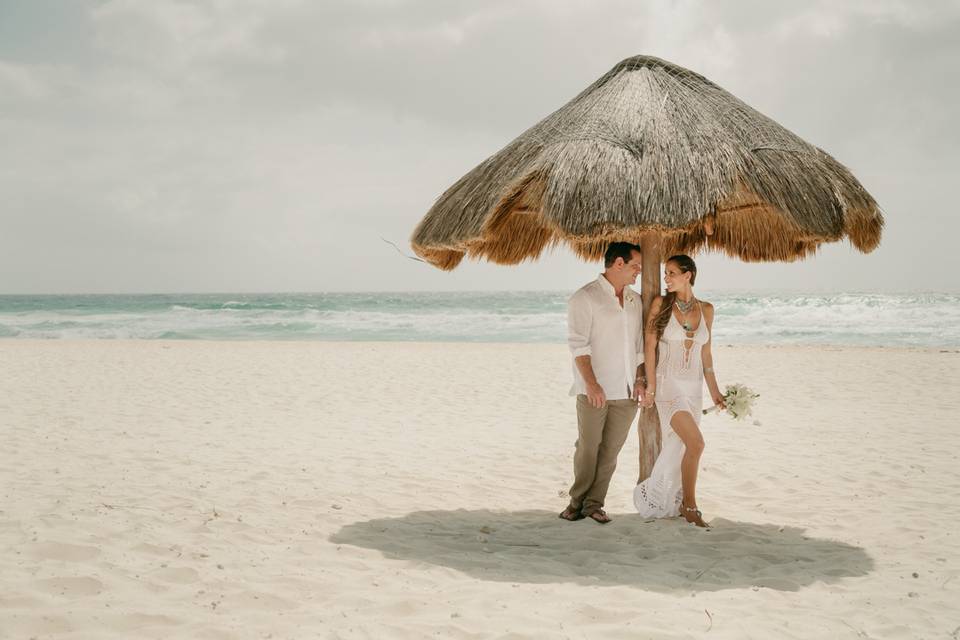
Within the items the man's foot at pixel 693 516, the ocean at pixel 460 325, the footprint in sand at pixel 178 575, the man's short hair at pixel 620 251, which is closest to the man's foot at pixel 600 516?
the man's foot at pixel 693 516

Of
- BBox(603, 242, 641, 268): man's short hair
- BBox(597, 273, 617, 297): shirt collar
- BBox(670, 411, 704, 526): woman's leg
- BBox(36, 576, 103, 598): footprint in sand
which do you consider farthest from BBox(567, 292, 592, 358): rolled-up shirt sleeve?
BBox(36, 576, 103, 598): footprint in sand

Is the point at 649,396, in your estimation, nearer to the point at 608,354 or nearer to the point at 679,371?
the point at 679,371

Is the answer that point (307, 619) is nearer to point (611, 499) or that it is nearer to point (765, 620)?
point (765, 620)

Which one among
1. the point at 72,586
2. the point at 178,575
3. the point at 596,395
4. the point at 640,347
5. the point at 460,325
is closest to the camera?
the point at 72,586

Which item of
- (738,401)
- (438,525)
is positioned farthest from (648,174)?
(438,525)

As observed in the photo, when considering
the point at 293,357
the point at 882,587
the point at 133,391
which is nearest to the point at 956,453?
the point at 882,587

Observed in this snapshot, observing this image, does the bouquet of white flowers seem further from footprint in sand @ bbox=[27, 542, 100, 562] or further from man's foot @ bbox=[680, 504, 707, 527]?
footprint in sand @ bbox=[27, 542, 100, 562]

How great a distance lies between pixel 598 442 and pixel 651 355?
24.8 inches

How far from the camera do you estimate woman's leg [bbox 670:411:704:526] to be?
14.6ft

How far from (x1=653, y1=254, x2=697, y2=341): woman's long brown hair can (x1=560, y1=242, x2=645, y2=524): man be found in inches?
6.4

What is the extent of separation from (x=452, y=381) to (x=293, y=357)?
5.04 m

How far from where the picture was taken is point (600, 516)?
475 centimetres

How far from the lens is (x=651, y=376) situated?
4.55 metres

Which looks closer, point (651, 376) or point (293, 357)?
point (651, 376)
